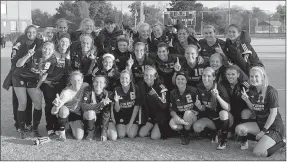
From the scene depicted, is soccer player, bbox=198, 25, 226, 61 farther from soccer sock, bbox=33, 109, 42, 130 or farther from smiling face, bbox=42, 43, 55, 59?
soccer sock, bbox=33, 109, 42, 130

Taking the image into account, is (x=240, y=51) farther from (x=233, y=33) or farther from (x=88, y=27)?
(x=88, y=27)

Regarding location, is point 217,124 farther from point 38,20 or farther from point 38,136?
point 38,20

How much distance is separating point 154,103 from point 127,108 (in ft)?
1.36

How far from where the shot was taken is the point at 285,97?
7680mm

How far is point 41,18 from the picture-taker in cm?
7006

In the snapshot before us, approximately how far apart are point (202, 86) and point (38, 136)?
250 centimetres

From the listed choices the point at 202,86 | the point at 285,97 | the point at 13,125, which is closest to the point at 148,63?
the point at 202,86

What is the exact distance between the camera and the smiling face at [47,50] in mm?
5203

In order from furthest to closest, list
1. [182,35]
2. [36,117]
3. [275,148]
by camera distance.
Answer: [182,35] < [36,117] < [275,148]

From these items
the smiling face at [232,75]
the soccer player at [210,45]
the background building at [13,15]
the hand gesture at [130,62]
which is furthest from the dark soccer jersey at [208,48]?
the background building at [13,15]

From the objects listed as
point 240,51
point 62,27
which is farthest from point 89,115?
point 240,51

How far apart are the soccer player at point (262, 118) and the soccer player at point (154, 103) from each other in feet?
3.49

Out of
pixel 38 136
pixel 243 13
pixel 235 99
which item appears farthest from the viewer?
pixel 243 13

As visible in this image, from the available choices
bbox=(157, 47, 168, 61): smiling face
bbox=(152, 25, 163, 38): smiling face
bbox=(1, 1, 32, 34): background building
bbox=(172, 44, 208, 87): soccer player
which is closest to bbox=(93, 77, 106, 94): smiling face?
bbox=(157, 47, 168, 61): smiling face
